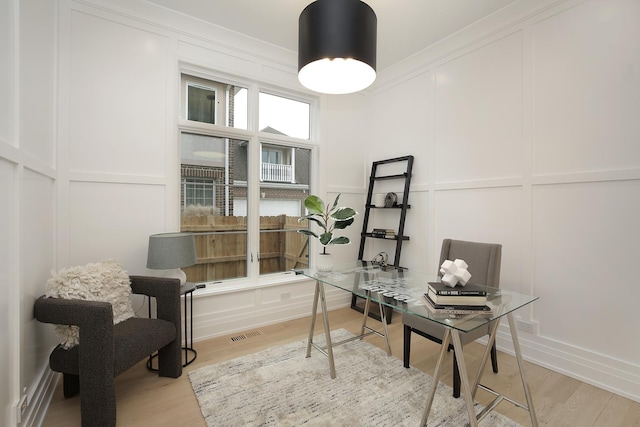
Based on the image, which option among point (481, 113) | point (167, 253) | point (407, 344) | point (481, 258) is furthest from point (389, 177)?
point (167, 253)

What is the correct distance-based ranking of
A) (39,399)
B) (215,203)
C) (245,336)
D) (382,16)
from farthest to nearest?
(215,203) → (245,336) → (382,16) → (39,399)

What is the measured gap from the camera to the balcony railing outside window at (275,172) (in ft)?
11.2

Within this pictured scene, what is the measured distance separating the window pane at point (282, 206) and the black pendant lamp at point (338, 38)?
1.56 metres

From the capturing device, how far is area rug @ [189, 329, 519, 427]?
1776mm

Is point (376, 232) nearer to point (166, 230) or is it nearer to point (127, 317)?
point (166, 230)

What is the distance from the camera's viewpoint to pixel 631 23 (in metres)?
2.03

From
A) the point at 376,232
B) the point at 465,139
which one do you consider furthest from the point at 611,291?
the point at 376,232

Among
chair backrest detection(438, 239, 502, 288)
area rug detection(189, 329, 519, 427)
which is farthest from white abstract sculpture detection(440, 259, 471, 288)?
area rug detection(189, 329, 519, 427)

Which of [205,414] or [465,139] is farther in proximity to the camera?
[465,139]

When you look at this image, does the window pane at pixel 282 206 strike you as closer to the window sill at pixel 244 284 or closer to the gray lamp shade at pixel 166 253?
the window sill at pixel 244 284

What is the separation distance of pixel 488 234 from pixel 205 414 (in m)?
2.79

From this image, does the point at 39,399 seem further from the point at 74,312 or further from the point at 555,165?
the point at 555,165

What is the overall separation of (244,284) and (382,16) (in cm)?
310

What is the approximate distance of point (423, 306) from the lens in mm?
1615
